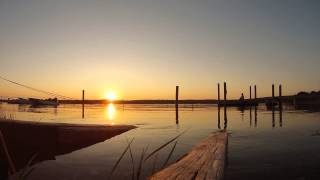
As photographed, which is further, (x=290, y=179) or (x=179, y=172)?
(x=290, y=179)

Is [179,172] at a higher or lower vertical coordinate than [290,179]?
higher

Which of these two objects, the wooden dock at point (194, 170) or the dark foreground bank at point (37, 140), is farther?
the dark foreground bank at point (37, 140)

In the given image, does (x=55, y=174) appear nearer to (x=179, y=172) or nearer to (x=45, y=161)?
(x=45, y=161)

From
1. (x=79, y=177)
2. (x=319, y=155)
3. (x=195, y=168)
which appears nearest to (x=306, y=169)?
(x=319, y=155)

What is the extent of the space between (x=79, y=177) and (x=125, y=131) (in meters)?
9.95

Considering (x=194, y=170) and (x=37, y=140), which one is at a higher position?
(x=194, y=170)

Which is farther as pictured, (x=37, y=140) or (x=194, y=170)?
(x=37, y=140)

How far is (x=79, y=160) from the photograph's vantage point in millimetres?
10359

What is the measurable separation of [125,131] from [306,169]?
35.5 ft

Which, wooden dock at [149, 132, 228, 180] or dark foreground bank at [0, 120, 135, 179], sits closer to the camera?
wooden dock at [149, 132, 228, 180]

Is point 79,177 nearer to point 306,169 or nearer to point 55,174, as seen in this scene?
→ point 55,174

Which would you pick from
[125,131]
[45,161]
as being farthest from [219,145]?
[125,131]

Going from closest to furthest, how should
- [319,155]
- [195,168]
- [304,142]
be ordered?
[195,168] < [319,155] < [304,142]

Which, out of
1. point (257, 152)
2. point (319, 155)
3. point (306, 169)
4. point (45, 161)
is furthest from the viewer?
point (257, 152)
